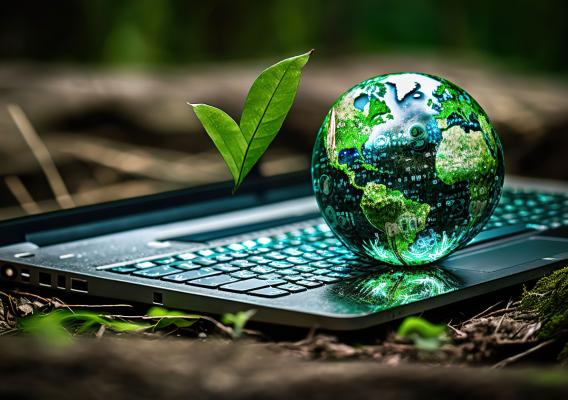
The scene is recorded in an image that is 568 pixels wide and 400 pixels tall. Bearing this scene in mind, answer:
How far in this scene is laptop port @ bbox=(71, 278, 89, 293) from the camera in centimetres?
112

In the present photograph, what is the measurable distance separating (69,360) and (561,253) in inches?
29.8

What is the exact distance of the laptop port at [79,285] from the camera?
1124 mm

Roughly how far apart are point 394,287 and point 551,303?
0.17m

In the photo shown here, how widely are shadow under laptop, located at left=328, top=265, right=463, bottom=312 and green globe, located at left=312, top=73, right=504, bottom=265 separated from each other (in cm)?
2

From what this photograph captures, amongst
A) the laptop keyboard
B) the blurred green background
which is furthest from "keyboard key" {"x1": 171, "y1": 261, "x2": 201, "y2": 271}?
the blurred green background

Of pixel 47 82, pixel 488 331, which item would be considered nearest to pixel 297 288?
pixel 488 331

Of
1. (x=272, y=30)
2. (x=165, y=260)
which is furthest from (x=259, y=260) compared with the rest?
(x=272, y=30)

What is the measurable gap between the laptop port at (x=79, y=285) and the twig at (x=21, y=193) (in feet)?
3.12

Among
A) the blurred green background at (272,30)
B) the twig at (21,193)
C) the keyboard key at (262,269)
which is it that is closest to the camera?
the keyboard key at (262,269)

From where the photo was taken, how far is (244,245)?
1.29 metres

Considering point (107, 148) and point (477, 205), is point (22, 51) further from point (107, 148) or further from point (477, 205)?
point (477, 205)

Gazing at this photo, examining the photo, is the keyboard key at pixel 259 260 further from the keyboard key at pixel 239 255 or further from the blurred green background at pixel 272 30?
the blurred green background at pixel 272 30

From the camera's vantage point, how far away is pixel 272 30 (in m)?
4.15

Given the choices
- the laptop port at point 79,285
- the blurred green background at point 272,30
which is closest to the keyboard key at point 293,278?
the laptop port at point 79,285
